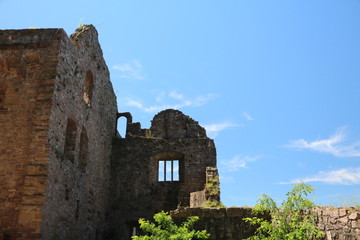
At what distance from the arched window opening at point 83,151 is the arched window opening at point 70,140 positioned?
3.43ft

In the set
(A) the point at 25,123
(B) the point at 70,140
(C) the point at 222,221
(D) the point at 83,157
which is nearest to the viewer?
(C) the point at 222,221

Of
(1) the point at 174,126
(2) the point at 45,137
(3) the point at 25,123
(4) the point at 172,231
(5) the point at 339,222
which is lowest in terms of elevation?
(4) the point at 172,231

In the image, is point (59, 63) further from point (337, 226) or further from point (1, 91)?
point (337, 226)

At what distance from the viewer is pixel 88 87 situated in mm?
14930

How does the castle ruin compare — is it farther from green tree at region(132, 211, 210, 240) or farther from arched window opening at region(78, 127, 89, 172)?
green tree at region(132, 211, 210, 240)

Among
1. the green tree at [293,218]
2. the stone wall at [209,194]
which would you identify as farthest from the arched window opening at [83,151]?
the green tree at [293,218]

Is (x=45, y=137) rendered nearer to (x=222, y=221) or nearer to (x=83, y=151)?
(x=83, y=151)

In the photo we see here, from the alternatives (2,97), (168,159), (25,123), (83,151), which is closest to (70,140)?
(83,151)

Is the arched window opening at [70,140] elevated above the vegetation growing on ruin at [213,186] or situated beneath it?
elevated above

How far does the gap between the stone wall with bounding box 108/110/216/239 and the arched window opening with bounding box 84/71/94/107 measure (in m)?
3.73

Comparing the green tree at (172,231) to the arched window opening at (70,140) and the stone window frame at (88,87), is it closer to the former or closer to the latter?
the arched window opening at (70,140)

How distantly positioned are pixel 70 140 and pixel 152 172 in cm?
570

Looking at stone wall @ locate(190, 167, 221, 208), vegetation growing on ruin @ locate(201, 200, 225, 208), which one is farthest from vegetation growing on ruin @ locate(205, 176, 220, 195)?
A: vegetation growing on ruin @ locate(201, 200, 225, 208)

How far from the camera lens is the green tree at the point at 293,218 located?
7166mm
